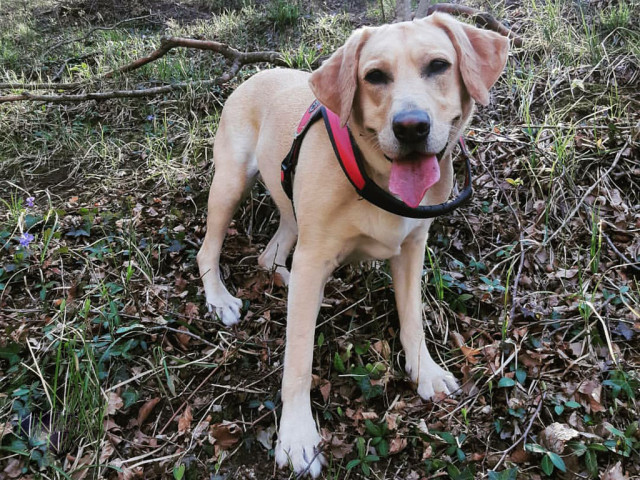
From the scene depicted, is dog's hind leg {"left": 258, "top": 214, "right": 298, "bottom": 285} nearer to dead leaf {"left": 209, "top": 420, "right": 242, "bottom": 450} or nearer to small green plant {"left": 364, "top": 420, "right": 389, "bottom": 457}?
dead leaf {"left": 209, "top": 420, "right": 242, "bottom": 450}

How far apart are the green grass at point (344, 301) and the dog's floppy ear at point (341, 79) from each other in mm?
1156

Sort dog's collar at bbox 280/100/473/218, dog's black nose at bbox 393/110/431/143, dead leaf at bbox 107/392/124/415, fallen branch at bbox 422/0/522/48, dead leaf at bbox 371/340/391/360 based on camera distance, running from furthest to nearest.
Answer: fallen branch at bbox 422/0/522/48
dead leaf at bbox 371/340/391/360
dead leaf at bbox 107/392/124/415
dog's collar at bbox 280/100/473/218
dog's black nose at bbox 393/110/431/143

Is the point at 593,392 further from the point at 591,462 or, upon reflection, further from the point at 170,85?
the point at 170,85

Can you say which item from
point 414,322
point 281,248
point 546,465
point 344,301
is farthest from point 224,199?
point 546,465

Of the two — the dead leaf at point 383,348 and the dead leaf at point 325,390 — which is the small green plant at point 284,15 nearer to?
the dead leaf at point 383,348

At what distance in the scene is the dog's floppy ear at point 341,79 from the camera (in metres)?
1.81

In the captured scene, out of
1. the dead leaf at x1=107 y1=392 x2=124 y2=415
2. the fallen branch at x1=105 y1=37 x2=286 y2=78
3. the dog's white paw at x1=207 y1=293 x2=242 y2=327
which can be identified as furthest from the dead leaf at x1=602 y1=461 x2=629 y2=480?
the fallen branch at x1=105 y1=37 x2=286 y2=78

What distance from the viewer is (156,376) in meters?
2.26

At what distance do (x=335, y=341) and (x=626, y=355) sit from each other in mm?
1426

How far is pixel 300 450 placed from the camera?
199 cm

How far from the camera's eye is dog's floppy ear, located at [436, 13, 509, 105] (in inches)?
71.4

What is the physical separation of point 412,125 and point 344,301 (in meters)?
1.38

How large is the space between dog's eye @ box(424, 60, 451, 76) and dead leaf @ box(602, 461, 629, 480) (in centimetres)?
164

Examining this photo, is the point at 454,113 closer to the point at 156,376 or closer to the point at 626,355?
the point at 626,355
